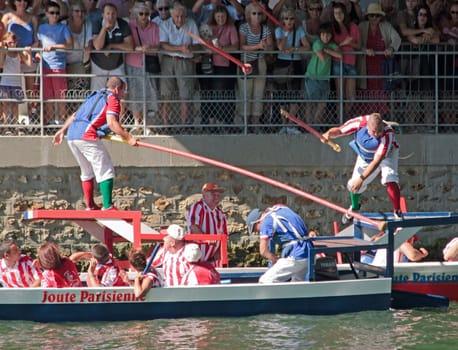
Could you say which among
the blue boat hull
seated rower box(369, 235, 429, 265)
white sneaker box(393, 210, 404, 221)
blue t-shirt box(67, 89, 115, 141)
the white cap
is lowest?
the blue boat hull

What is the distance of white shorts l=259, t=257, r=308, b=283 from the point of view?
15820 mm

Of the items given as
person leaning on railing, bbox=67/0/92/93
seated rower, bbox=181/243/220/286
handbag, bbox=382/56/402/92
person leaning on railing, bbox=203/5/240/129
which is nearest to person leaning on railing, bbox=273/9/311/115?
person leaning on railing, bbox=203/5/240/129

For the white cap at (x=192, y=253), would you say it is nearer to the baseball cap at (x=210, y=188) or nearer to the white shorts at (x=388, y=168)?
the baseball cap at (x=210, y=188)

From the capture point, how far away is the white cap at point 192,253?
15.5 metres

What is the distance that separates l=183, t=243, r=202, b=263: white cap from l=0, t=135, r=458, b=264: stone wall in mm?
3230

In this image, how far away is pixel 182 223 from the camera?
18891mm

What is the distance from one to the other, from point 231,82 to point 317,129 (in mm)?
1365

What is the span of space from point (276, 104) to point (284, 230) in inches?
148

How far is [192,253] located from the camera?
51.0 feet

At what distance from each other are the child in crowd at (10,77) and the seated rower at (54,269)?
357 cm

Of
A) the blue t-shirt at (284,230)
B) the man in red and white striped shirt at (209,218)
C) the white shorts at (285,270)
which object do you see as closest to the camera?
the blue t-shirt at (284,230)

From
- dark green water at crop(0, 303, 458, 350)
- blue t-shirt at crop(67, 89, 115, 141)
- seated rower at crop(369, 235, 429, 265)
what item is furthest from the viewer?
seated rower at crop(369, 235, 429, 265)

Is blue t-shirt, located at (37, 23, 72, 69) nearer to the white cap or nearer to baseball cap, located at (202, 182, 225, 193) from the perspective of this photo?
baseball cap, located at (202, 182, 225, 193)

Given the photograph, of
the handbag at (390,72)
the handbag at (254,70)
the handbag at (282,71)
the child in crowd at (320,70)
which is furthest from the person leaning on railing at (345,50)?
the handbag at (254,70)
